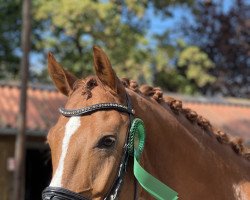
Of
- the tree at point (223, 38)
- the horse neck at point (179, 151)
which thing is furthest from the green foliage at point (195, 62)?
the horse neck at point (179, 151)

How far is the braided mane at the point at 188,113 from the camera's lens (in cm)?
304

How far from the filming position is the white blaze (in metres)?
2.47

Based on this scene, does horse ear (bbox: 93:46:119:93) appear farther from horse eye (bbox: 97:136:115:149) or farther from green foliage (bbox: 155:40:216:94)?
green foliage (bbox: 155:40:216:94)

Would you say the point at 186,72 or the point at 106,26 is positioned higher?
the point at 106,26

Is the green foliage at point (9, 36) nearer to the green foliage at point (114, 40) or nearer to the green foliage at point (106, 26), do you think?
the green foliage at point (114, 40)

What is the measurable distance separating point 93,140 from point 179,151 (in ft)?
2.10

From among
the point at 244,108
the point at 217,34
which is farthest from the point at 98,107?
the point at 217,34

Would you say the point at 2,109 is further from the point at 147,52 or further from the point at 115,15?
the point at 147,52

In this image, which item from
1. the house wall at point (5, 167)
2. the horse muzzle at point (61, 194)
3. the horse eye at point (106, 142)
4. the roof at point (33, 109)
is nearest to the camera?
the horse muzzle at point (61, 194)

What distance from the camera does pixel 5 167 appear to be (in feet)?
42.3

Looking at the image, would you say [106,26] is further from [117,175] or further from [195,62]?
[117,175]

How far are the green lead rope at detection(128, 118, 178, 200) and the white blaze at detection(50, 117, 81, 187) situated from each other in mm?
297

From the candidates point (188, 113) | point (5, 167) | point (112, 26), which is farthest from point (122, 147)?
point (112, 26)

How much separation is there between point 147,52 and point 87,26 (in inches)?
119
